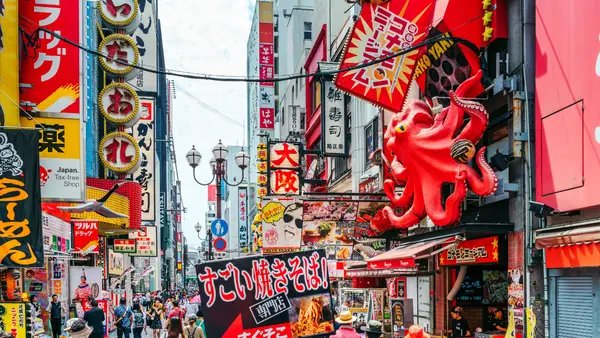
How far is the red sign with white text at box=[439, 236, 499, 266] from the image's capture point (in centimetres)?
1374

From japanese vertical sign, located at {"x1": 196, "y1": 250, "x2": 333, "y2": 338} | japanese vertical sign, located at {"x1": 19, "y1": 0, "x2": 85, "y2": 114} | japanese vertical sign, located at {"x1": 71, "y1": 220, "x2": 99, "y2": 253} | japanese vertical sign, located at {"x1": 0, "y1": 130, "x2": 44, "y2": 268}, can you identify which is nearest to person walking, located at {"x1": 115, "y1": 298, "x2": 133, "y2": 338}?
japanese vertical sign, located at {"x1": 71, "y1": 220, "x2": 99, "y2": 253}

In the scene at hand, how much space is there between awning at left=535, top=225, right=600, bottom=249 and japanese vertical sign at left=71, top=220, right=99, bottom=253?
670 inches

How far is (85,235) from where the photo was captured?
24016 millimetres

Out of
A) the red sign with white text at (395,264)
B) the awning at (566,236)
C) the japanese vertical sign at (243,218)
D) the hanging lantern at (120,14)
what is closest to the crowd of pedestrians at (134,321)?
the red sign with white text at (395,264)

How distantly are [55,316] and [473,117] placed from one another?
13711 mm

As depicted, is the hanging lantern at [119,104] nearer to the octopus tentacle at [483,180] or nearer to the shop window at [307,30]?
the octopus tentacle at [483,180]

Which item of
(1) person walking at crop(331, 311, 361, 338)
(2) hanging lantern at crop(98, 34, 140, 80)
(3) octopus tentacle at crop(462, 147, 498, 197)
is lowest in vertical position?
(1) person walking at crop(331, 311, 361, 338)

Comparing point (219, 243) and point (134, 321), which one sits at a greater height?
A: point (219, 243)

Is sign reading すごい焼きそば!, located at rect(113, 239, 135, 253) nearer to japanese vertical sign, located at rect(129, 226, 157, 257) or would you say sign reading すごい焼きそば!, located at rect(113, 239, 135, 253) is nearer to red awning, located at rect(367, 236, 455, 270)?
japanese vertical sign, located at rect(129, 226, 157, 257)

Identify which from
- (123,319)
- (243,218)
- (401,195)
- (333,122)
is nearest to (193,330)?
(401,195)

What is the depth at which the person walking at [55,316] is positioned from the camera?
19531 mm

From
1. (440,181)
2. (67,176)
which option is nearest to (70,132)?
(67,176)

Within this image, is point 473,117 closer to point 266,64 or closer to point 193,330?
point 193,330

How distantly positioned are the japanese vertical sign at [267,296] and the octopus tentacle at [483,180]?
582 centimetres
